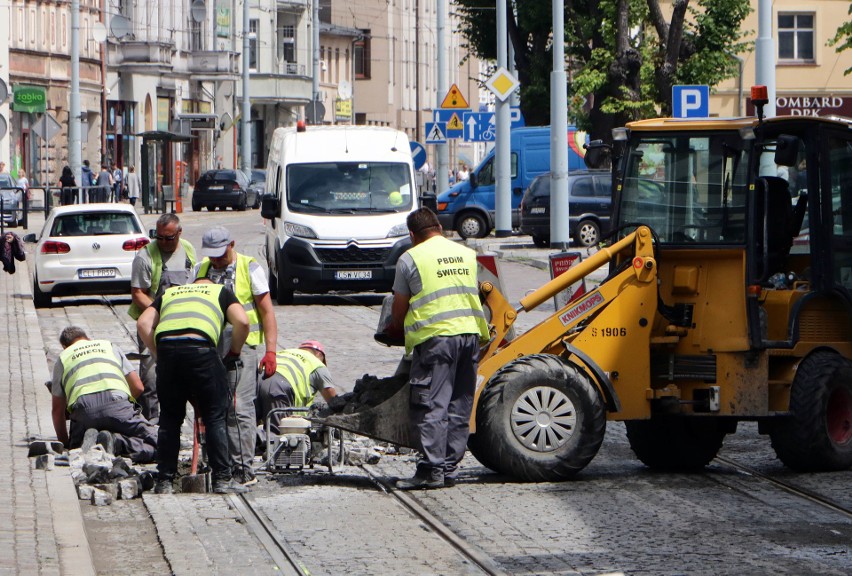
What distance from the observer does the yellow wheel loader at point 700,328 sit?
35.9 ft

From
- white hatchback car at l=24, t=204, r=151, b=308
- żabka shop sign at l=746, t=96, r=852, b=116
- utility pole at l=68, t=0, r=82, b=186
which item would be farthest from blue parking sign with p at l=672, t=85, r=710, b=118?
utility pole at l=68, t=0, r=82, b=186

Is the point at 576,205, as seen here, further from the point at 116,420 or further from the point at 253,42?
the point at 253,42

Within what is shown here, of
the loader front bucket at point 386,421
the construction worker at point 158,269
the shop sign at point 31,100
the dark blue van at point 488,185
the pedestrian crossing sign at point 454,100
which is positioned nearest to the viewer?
the loader front bucket at point 386,421

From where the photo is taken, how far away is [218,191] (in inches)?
2549

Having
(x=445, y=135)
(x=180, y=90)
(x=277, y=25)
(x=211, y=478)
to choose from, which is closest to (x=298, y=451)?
(x=211, y=478)

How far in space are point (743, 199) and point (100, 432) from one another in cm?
447

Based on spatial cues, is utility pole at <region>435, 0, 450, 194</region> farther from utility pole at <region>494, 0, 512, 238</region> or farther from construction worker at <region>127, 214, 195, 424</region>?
construction worker at <region>127, 214, 195, 424</region>

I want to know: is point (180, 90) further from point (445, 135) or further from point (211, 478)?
point (211, 478)

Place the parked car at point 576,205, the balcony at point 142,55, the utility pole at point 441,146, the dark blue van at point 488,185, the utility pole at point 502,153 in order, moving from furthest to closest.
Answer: the balcony at point 142,55 → the utility pole at point 441,146 → the dark blue van at point 488,185 → the utility pole at point 502,153 → the parked car at point 576,205

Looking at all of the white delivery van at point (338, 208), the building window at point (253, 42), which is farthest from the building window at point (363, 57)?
the white delivery van at point (338, 208)

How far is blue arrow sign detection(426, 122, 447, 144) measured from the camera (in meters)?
42.8

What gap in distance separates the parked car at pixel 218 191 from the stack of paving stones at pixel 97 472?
52.9 metres

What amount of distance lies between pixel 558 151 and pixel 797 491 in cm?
2464

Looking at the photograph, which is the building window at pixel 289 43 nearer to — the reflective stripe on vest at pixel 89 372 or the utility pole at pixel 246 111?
the utility pole at pixel 246 111
